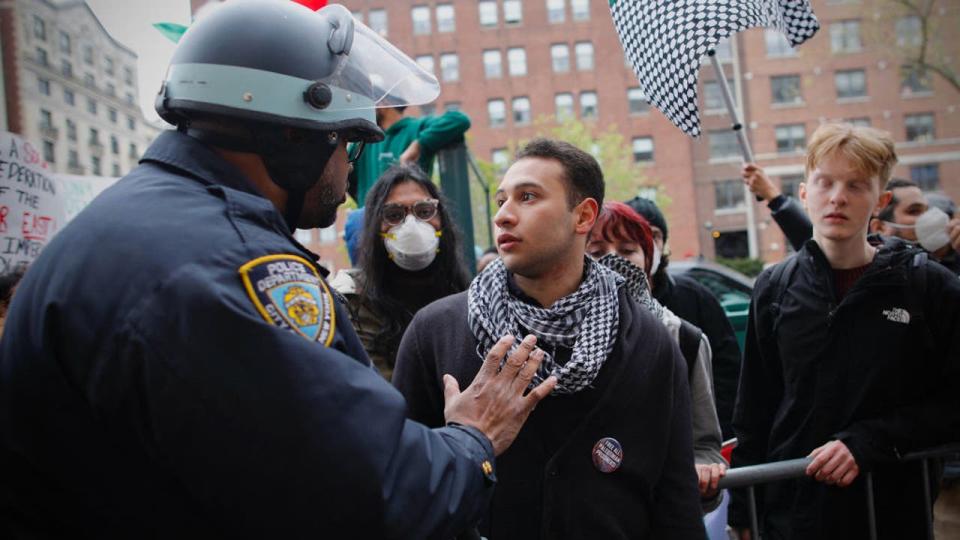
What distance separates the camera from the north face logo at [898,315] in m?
3.06

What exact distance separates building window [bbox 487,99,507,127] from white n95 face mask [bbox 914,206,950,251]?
45378 millimetres

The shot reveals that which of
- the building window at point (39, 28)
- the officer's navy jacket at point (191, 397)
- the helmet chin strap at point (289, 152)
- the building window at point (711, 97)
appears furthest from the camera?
the building window at point (711, 97)

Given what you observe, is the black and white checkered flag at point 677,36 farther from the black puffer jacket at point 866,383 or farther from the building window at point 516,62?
the building window at point 516,62

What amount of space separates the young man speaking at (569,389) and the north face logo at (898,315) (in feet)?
3.39

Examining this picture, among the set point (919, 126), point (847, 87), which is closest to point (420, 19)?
point (847, 87)

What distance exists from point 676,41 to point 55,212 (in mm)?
3079

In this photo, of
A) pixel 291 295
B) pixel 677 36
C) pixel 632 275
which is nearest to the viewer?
pixel 291 295

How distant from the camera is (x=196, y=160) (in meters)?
1.67

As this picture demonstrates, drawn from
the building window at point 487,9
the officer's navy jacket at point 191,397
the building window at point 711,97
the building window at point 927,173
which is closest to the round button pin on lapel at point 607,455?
the officer's navy jacket at point 191,397

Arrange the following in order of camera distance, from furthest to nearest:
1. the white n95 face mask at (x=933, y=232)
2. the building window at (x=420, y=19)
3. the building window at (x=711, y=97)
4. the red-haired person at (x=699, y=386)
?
the building window at (x=420, y=19)
the building window at (x=711, y=97)
the white n95 face mask at (x=933, y=232)
the red-haired person at (x=699, y=386)

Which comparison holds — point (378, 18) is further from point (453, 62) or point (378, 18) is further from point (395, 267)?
point (395, 267)

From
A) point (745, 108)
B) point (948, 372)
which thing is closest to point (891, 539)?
point (948, 372)

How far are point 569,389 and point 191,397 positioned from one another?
131 centimetres

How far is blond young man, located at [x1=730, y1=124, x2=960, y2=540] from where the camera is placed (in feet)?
10.1
